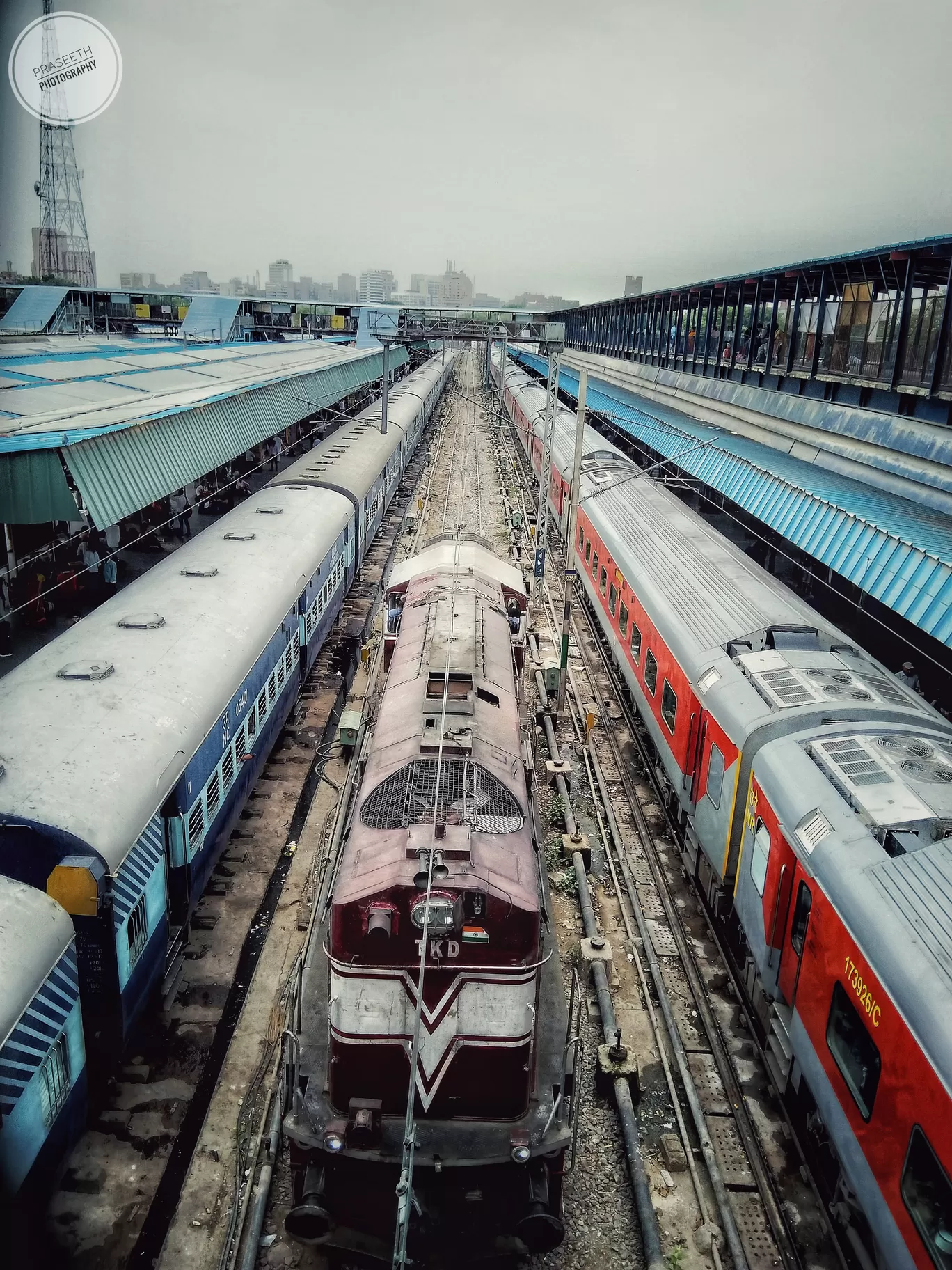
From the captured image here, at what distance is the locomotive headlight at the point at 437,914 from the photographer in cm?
715

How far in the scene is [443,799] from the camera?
325 inches

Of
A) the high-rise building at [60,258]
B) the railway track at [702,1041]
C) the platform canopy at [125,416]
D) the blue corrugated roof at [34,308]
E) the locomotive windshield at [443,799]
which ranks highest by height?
the high-rise building at [60,258]

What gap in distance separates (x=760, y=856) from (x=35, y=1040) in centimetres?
784

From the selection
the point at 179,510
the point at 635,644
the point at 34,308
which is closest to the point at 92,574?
the point at 179,510

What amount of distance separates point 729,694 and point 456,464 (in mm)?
44431

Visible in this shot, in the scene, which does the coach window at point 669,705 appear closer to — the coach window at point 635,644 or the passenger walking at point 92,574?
the coach window at point 635,644

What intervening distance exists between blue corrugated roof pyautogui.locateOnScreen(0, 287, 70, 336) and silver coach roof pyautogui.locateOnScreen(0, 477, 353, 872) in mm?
49396

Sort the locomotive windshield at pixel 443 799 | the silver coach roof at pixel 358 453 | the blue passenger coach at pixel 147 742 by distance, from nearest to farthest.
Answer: the locomotive windshield at pixel 443 799 → the blue passenger coach at pixel 147 742 → the silver coach roof at pixel 358 453

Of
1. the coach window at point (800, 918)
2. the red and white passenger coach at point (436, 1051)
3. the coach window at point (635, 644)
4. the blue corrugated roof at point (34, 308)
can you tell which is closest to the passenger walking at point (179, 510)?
the coach window at point (635, 644)

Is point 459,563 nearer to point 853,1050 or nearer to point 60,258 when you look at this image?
point 853,1050

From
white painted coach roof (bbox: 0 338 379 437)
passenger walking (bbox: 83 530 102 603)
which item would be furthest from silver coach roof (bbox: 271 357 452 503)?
passenger walking (bbox: 83 530 102 603)

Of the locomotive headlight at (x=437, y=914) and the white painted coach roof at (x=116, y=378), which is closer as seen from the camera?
the locomotive headlight at (x=437, y=914)

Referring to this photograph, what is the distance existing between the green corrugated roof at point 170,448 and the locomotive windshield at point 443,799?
9922 mm

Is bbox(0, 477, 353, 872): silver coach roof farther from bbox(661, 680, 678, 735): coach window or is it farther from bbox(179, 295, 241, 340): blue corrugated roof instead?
bbox(179, 295, 241, 340): blue corrugated roof
